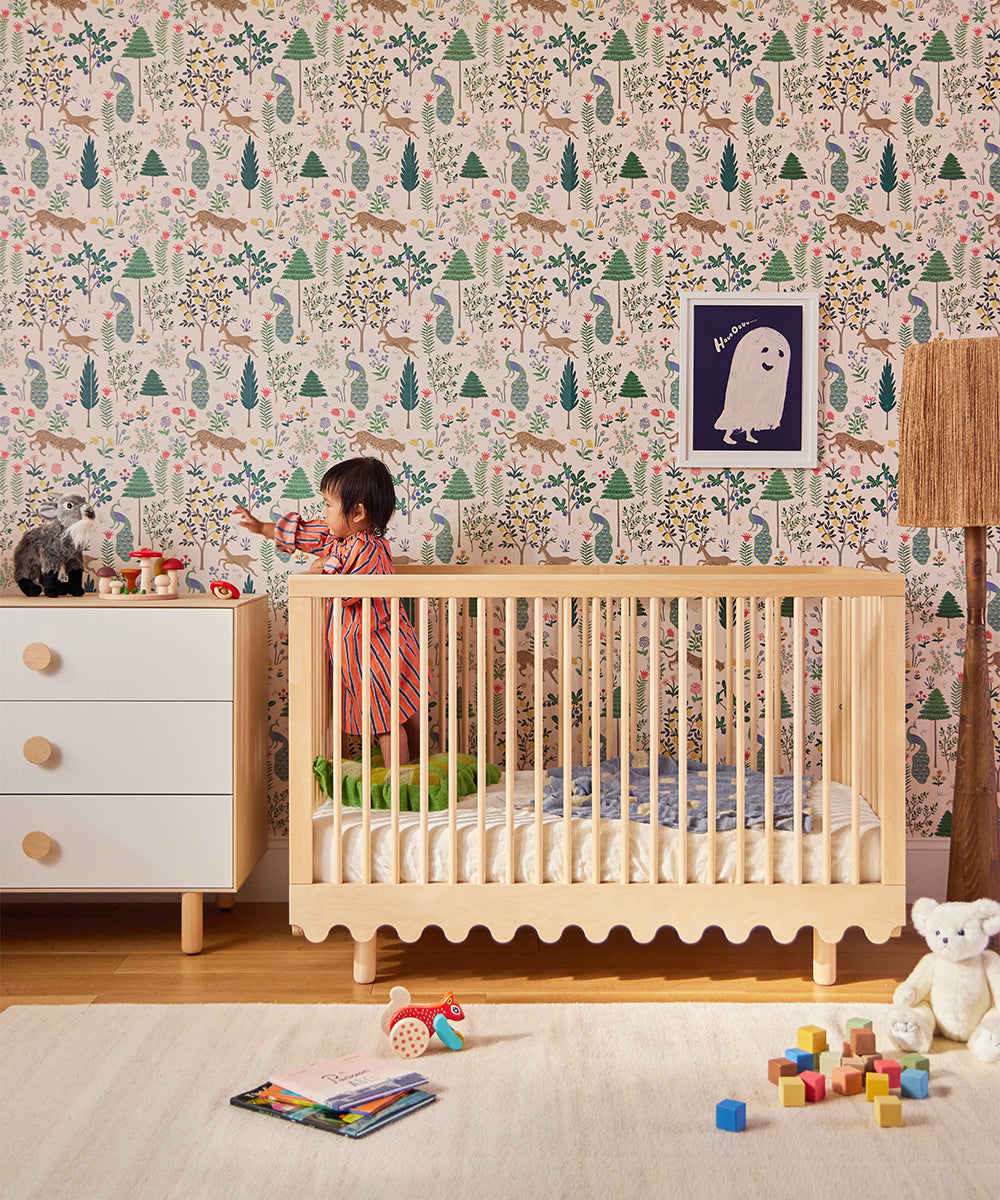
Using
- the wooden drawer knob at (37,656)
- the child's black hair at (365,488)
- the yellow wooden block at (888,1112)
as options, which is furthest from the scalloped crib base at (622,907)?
the child's black hair at (365,488)

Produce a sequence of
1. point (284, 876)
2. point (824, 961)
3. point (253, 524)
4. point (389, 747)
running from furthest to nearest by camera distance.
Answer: point (284, 876) → point (253, 524) → point (389, 747) → point (824, 961)

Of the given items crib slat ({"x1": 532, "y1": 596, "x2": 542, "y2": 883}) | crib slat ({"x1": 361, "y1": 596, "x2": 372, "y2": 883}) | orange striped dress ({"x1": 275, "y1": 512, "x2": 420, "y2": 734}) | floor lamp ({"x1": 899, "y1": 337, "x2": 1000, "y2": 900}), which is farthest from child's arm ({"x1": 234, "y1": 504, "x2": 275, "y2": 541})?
floor lamp ({"x1": 899, "y1": 337, "x2": 1000, "y2": 900})

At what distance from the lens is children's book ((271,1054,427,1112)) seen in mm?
1673

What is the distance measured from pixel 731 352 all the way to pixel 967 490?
2.49 ft

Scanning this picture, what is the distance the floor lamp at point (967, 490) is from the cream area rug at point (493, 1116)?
508mm

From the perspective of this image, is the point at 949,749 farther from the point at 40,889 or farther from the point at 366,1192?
the point at 40,889

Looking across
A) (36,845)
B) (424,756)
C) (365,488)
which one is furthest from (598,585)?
(36,845)

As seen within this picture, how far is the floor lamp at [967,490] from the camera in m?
2.26

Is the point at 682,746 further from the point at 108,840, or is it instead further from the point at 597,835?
the point at 108,840

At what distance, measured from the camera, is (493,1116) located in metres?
1.65

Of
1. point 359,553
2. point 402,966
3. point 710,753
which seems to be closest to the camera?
point 710,753

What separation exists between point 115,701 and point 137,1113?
3.11 ft

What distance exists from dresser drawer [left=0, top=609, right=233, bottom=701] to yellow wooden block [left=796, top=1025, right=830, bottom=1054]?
1.33 metres

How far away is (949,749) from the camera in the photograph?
2801mm
